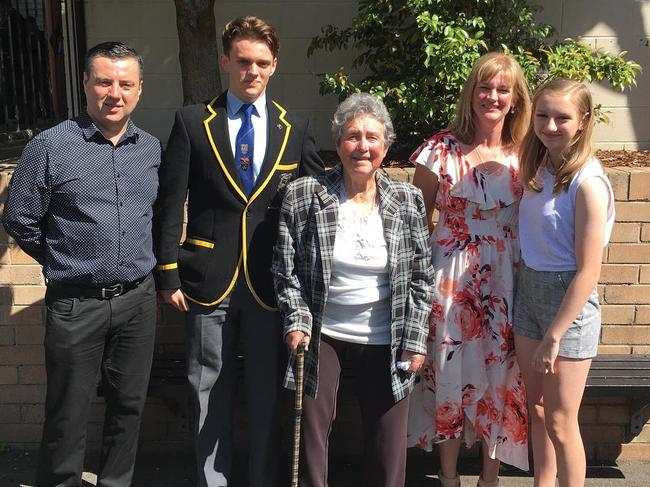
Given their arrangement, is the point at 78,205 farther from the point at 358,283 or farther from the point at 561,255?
the point at 561,255

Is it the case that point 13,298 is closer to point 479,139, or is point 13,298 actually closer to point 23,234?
point 23,234

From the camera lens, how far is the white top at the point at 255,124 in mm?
3209

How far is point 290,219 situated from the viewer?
10.2ft

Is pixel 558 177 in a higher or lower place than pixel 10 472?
higher

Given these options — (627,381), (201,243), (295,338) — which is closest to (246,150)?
(201,243)

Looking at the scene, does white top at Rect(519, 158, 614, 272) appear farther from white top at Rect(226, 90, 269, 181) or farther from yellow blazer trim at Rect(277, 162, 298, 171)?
white top at Rect(226, 90, 269, 181)

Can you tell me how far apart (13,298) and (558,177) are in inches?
109

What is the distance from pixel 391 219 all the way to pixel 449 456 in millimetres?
1226

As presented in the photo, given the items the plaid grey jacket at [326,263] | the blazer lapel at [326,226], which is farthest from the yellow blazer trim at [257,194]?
the blazer lapel at [326,226]

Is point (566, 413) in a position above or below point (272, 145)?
below

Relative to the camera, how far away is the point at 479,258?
3.30 metres

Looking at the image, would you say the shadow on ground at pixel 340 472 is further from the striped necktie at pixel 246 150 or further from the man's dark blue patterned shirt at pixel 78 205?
the striped necktie at pixel 246 150

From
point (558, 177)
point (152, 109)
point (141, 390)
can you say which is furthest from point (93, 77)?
point (152, 109)

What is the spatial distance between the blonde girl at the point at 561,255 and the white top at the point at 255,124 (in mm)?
1073
